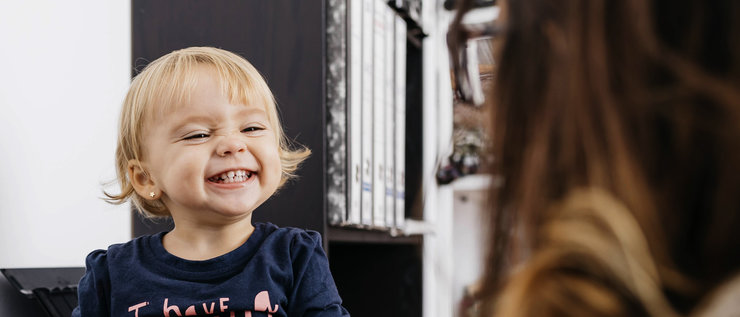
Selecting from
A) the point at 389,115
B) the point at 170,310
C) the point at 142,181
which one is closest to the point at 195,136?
the point at 142,181

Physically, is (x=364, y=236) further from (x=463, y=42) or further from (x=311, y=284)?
(x=463, y=42)

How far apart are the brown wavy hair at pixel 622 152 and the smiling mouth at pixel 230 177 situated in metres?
0.81

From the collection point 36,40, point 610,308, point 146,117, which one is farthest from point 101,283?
point 610,308

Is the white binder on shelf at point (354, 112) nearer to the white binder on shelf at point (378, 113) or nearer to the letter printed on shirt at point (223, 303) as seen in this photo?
the white binder on shelf at point (378, 113)

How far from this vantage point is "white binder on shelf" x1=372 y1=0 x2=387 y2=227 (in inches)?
56.3

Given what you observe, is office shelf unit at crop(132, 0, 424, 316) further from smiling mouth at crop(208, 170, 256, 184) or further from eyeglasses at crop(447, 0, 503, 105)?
eyeglasses at crop(447, 0, 503, 105)

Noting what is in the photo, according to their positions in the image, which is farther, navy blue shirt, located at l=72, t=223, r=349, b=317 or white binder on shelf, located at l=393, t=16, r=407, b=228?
white binder on shelf, located at l=393, t=16, r=407, b=228

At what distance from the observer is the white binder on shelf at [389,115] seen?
1.51 metres

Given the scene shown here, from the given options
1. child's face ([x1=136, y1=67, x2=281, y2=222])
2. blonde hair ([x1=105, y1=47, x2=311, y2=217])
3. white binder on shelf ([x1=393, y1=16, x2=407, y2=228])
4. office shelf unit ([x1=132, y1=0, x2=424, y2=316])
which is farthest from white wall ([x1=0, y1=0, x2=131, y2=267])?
white binder on shelf ([x1=393, y1=16, x2=407, y2=228])

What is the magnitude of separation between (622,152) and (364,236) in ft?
3.95

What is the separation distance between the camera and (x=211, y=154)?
1.00 metres

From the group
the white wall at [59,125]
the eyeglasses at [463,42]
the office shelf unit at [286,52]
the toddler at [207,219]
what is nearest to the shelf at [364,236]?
the office shelf unit at [286,52]

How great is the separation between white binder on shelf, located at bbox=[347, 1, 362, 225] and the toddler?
0.75 ft

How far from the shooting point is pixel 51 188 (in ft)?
4.15
